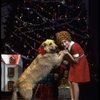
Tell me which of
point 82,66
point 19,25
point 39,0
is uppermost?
point 39,0

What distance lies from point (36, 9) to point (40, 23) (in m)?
0.32

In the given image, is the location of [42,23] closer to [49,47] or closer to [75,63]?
[49,47]

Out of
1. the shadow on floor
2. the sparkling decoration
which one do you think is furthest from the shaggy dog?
the sparkling decoration

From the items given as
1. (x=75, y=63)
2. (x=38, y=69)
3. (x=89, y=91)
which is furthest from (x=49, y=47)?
(x=89, y=91)

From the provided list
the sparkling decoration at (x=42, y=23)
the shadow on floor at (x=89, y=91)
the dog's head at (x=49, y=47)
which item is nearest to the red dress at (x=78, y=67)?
the dog's head at (x=49, y=47)

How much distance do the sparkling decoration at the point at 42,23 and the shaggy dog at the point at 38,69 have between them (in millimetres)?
2171

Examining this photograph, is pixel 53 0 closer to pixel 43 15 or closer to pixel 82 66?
pixel 43 15

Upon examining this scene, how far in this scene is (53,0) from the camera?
825 cm

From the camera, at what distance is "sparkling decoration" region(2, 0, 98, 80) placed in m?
8.18

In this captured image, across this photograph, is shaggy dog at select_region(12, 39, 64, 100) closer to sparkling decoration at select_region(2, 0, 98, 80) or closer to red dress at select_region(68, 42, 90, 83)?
red dress at select_region(68, 42, 90, 83)

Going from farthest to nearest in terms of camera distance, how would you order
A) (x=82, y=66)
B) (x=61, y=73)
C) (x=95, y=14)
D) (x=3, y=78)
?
1. (x=95, y=14)
2. (x=61, y=73)
3. (x=3, y=78)
4. (x=82, y=66)

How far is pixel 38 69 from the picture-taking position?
5.91 m

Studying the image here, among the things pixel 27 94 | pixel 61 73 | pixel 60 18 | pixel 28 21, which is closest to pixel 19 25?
pixel 28 21

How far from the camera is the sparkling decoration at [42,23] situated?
26.8ft
